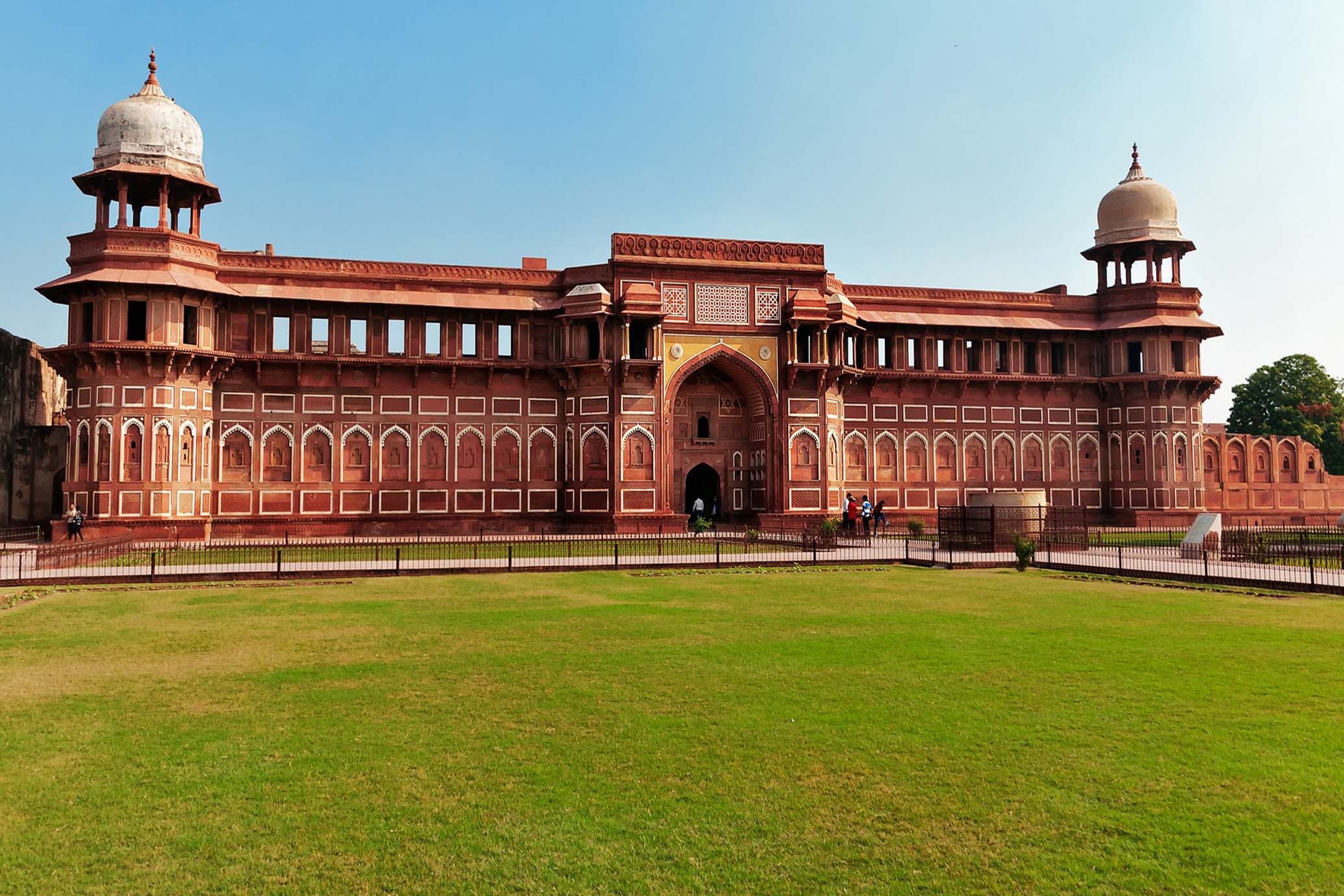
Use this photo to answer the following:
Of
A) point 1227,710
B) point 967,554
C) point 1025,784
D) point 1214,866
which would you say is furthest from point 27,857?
point 967,554

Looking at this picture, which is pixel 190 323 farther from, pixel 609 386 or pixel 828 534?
pixel 828 534

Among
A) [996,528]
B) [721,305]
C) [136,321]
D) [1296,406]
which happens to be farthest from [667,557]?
[1296,406]

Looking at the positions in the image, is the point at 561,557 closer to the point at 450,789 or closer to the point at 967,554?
the point at 967,554

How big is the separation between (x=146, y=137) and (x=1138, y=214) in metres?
33.6

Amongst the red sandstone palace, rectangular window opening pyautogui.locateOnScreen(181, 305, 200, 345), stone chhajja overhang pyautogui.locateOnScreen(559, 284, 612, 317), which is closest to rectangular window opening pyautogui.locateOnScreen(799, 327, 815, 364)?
the red sandstone palace

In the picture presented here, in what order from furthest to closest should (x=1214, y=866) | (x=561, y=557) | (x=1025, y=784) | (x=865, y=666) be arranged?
(x=561, y=557), (x=865, y=666), (x=1025, y=784), (x=1214, y=866)

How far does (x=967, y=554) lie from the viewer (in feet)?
71.1

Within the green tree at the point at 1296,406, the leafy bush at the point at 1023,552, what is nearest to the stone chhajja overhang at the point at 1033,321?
→ the leafy bush at the point at 1023,552

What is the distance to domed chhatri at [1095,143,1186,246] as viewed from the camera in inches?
1388

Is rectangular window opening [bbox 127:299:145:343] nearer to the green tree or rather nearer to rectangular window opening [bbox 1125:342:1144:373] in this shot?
rectangular window opening [bbox 1125:342:1144:373]

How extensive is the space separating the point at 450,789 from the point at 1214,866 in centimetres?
389

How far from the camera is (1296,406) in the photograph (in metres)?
51.0

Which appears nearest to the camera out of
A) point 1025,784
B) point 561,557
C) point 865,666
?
point 1025,784

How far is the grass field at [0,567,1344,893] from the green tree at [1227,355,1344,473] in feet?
155
